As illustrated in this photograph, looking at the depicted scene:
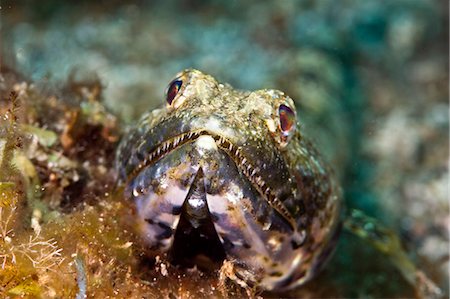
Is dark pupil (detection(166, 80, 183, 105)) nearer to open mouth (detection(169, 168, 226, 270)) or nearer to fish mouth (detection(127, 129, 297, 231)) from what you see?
fish mouth (detection(127, 129, 297, 231))

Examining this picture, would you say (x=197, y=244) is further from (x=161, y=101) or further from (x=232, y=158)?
(x=161, y=101)

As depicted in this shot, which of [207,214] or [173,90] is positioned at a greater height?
[173,90]

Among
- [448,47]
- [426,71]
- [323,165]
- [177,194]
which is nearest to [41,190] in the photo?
[177,194]

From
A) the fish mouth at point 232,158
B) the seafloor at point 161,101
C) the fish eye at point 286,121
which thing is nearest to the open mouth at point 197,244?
the seafloor at point 161,101

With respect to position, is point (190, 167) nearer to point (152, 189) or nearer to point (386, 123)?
point (152, 189)

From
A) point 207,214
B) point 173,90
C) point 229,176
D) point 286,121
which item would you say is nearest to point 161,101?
point 173,90

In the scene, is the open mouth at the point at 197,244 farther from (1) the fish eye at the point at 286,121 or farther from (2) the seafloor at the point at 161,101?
(1) the fish eye at the point at 286,121
